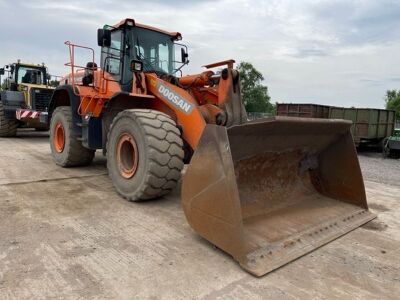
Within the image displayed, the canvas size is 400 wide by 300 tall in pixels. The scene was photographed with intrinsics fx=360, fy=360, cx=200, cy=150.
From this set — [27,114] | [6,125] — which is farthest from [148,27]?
[6,125]

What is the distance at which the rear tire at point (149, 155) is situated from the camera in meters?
4.06

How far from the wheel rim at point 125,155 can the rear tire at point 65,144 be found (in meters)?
1.86

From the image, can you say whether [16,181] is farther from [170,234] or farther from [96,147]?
[170,234]

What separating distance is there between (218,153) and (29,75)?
38.4ft

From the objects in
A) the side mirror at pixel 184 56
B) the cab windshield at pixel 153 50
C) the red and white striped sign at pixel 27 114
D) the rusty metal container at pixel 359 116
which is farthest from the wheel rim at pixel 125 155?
the rusty metal container at pixel 359 116

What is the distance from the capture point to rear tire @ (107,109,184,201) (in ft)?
13.3

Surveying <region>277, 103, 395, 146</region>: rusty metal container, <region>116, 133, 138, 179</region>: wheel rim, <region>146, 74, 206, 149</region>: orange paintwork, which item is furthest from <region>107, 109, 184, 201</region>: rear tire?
<region>277, 103, 395, 146</region>: rusty metal container

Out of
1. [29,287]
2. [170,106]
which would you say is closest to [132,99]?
[170,106]

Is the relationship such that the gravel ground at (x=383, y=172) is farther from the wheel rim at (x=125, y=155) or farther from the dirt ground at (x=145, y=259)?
the wheel rim at (x=125, y=155)

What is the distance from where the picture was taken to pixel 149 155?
404cm

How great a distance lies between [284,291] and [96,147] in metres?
3.94

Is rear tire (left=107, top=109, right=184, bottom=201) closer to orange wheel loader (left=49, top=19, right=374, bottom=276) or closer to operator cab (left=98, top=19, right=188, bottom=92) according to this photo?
orange wheel loader (left=49, top=19, right=374, bottom=276)

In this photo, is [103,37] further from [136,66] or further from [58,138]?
[58,138]

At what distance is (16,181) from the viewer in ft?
17.5
